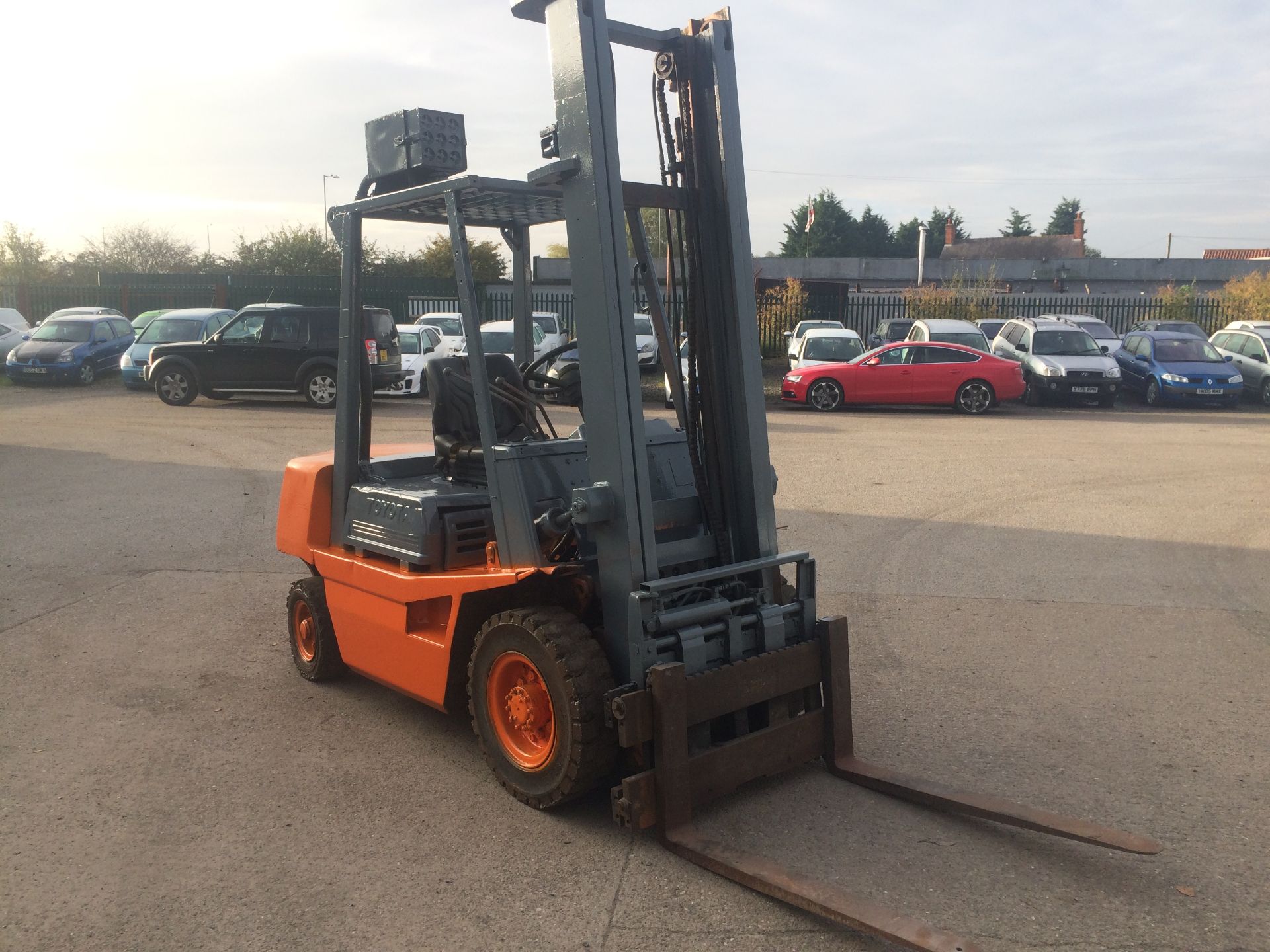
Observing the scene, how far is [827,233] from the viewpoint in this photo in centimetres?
8131

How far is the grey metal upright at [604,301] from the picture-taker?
4043 mm

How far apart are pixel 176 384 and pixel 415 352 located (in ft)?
15.6

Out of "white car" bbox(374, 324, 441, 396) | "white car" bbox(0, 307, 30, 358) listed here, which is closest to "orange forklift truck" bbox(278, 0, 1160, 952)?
"white car" bbox(374, 324, 441, 396)

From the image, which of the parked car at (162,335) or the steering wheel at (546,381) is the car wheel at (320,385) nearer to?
the parked car at (162,335)

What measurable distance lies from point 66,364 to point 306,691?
21.7 m

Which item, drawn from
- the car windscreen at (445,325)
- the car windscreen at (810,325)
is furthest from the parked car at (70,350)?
the car windscreen at (810,325)

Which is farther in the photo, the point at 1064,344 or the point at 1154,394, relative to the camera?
the point at 1064,344

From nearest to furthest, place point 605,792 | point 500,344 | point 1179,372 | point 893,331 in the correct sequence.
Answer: point 605,792 < point 500,344 < point 1179,372 < point 893,331

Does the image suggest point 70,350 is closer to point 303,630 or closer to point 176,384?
point 176,384

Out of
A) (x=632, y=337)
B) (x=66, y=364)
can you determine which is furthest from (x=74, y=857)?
(x=66, y=364)

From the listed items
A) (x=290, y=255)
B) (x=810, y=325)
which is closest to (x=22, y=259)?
(x=290, y=255)

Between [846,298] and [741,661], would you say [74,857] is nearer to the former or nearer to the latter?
[741,661]

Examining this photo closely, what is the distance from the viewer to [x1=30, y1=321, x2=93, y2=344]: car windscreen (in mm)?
24797

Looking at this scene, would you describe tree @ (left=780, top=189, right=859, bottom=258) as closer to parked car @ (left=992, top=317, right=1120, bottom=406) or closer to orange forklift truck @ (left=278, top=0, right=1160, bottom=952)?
parked car @ (left=992, top=317, right=1120, bottom=406)
